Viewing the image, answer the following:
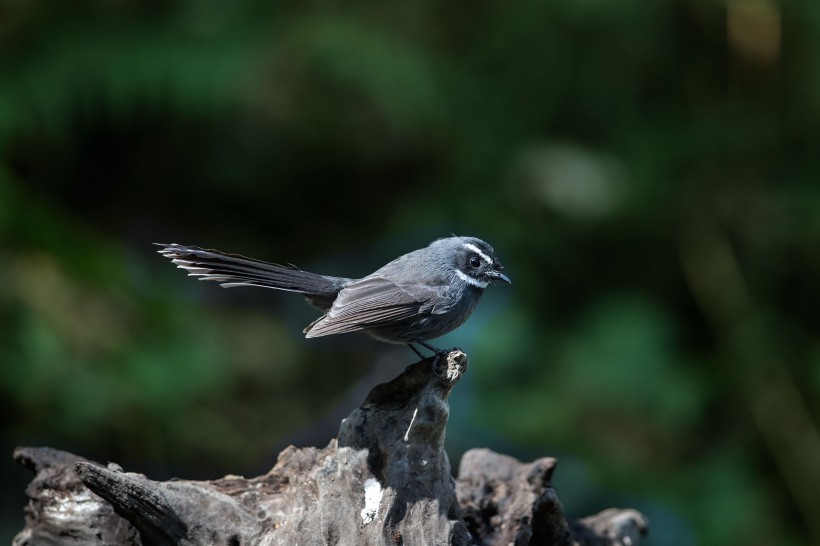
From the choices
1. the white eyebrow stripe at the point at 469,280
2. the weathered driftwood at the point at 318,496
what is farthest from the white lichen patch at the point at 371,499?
the white eyebrow stripe at the point at 469,280

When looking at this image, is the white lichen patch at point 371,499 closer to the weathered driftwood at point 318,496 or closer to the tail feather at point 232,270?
the weathered driftwood at point 318,496

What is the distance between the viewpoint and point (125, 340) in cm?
556

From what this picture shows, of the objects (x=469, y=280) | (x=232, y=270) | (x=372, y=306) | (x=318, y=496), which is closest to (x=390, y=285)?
(x=372, y=306)

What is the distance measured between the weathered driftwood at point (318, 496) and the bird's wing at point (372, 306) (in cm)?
32

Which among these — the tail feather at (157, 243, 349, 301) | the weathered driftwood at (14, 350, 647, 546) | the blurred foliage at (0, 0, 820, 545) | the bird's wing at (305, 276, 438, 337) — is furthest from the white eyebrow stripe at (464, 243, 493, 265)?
the blurred foliage at (0, 0, 820, 545)

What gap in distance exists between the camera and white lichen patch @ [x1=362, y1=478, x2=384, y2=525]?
2934mm

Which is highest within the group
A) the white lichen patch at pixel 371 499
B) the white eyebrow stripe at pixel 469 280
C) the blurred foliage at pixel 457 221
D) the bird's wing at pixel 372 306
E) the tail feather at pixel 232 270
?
the blurred foliage at pixel 457 221

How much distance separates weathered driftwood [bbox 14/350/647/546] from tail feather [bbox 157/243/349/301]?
0.60 m

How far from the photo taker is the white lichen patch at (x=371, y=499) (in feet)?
9.62

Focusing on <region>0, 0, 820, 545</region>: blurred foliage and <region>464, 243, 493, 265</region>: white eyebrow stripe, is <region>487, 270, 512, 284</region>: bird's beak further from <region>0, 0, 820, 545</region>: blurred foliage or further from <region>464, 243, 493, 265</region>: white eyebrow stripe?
<region>0, 0, 820, 545</region>: blurred foliage

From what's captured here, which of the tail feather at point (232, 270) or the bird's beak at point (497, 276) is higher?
the tail feather at point (232, 270)

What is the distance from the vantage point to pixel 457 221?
7.02 meters

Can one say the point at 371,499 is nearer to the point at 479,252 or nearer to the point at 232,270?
the point at 232,270

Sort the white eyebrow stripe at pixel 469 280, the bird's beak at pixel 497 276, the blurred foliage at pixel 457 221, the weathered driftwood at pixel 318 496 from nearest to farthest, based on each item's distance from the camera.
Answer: the weathered driftwood at pixel 318 496 < the white eyebrow stripe at pixel 469 280 < the bird's beak at pixel 497 276 < the blurred foliage at pixel 457 221
